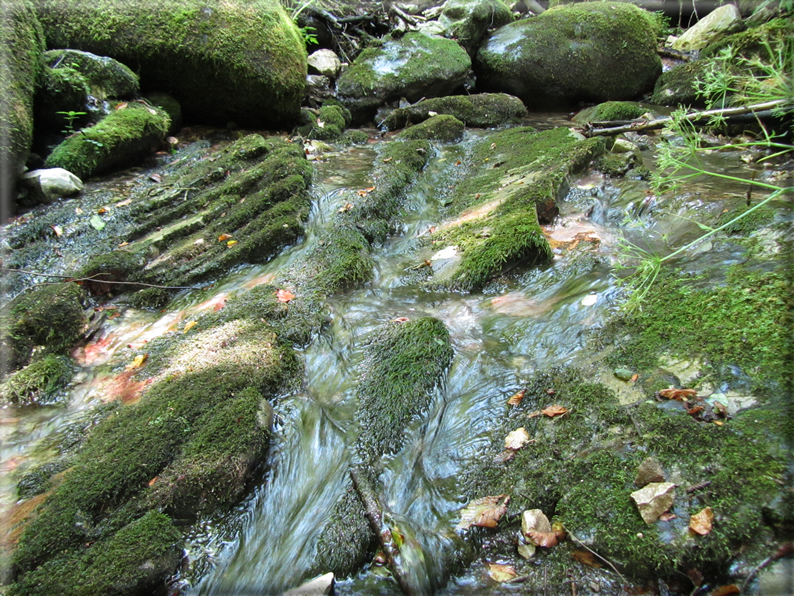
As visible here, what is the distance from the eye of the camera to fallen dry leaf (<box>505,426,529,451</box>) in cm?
252

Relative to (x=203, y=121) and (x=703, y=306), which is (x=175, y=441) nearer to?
(x=703, y=306)

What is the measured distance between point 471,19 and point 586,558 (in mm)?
12523

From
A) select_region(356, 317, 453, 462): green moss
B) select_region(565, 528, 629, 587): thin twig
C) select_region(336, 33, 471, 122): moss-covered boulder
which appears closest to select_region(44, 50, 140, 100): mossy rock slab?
select_region(336, 33, 471, 122): moss-covered boulder

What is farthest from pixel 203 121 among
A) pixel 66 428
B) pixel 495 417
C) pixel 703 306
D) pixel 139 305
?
pixel 703 306

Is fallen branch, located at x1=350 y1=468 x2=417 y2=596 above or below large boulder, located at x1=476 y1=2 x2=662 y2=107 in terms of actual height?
below

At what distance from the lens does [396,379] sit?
3.14 meters

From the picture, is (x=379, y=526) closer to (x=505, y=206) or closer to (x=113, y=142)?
(x=505, y=206)

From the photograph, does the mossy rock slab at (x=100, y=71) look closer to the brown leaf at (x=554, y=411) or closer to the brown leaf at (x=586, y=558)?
the brown leaf at (x=554, y=411)

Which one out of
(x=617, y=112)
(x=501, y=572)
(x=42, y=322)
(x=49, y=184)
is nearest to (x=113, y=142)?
(x=49, y=184)

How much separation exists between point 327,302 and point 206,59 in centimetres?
595

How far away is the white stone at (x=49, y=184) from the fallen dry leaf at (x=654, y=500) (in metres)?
6.97

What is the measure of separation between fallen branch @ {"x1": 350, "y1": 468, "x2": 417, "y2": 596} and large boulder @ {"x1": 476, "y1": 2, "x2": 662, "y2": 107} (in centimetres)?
1100

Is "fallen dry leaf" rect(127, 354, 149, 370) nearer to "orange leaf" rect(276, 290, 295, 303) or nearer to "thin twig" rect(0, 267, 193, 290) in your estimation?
"thin twig" rect(0, 267, 193, 290)

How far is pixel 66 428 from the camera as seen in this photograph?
3.06m
